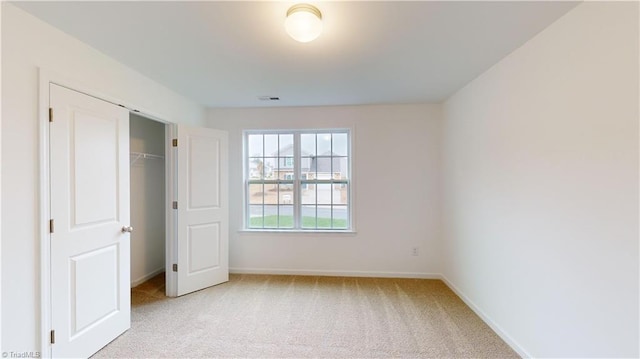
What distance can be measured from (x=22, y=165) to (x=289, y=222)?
9.08 ft

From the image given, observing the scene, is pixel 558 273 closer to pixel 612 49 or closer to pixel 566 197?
pixel 566 197

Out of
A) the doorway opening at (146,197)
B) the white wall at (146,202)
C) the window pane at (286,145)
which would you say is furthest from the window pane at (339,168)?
the white wall at (146,202)

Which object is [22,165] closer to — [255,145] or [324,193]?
[255,145]

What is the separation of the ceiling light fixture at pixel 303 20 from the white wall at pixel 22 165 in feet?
5.30

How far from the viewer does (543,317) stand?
73.2 inches

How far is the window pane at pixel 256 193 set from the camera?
13.1 ft

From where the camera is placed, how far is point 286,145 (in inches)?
156

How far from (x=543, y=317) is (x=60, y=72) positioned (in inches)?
147

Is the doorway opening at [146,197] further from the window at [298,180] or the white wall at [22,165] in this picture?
the white wall at [22,165]

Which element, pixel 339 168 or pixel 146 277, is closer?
pixel 146 277

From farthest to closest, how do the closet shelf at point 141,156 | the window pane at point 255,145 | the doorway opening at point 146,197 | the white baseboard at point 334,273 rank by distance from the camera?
the window pane at point 255,145, the white baseboard at point 334,273, the doorway opening at point 146,197, the closet shelf at point 141,156

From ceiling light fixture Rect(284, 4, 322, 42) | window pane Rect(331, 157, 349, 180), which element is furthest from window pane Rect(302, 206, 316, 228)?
ceiling light fixture Rect(284, 4, 322, 42)

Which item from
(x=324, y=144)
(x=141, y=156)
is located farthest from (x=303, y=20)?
(x=141, y=156)

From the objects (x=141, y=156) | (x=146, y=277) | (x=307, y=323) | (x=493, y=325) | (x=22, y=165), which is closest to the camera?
(x=22, y=165)
